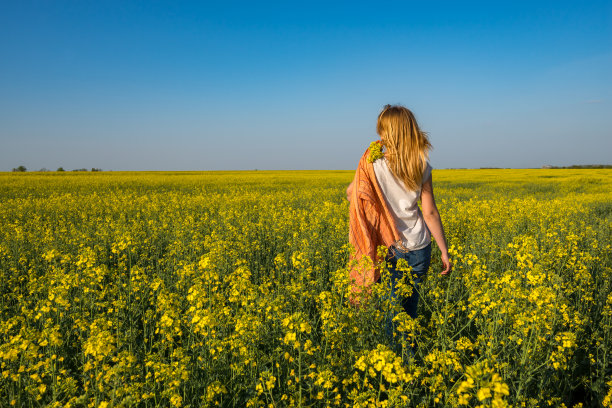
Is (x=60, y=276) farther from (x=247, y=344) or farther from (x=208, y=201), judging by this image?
(x=208, y=201)

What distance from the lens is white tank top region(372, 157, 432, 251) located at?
297 centimetres

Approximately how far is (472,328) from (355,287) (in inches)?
69.6

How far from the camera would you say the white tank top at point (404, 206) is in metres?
2.97

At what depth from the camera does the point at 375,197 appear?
303 cm

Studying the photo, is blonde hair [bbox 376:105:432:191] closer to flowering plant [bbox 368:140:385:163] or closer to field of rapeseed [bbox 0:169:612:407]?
flowering plant [bbox 368:140:385:163]

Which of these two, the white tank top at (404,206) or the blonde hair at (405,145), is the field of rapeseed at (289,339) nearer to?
the white tank top at (404,206)

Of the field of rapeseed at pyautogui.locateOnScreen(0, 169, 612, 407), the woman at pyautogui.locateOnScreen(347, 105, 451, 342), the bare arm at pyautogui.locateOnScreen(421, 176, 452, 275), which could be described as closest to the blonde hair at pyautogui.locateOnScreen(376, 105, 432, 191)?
the woman at pyautogui.locateOnScreen(347, 105, 451, 342)

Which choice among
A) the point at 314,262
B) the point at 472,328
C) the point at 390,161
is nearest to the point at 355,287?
the point at 390,161

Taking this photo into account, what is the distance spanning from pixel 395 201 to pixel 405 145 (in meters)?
0.52

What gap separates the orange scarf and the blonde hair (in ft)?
0.75

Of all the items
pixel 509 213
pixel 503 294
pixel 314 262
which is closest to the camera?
pixel 503 294

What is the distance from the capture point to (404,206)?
3.00 metres

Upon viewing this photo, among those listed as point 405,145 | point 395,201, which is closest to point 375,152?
point 405,145

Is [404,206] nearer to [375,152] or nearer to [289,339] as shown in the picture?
[375,152]
